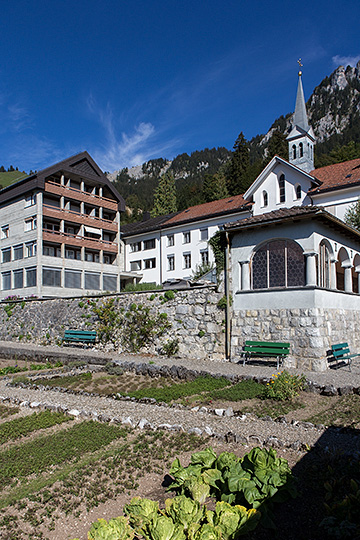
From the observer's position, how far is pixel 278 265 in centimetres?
1473

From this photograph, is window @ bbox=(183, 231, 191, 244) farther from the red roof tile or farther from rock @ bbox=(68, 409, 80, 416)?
rock @ bbox=(68, 409, 80, 416)

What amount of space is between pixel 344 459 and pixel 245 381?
5.99 m

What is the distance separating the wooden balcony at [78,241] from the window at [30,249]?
1.38 metres

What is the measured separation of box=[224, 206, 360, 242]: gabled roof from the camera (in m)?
13.5

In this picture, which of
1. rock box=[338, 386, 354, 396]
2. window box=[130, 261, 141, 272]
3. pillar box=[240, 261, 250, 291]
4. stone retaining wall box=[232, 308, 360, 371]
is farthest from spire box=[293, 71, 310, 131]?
rock box=[338, 386, 354, 396]

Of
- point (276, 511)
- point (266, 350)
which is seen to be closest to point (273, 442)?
point (276, 511)

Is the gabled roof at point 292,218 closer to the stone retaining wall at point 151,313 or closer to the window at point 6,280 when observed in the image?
the stone retaining wall at point 151,313

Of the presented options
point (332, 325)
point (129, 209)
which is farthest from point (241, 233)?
point (129, 209)

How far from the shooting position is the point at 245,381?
11266 millimetres

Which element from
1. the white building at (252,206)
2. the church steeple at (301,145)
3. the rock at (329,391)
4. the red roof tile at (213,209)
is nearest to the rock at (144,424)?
the rock at (329,391)

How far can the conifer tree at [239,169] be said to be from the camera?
60.0 meters

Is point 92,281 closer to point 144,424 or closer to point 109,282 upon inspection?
point 109,282

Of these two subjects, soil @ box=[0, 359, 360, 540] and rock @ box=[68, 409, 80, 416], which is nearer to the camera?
soil @ box=[0, 359, 360, 540]

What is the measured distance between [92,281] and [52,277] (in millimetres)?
4265
